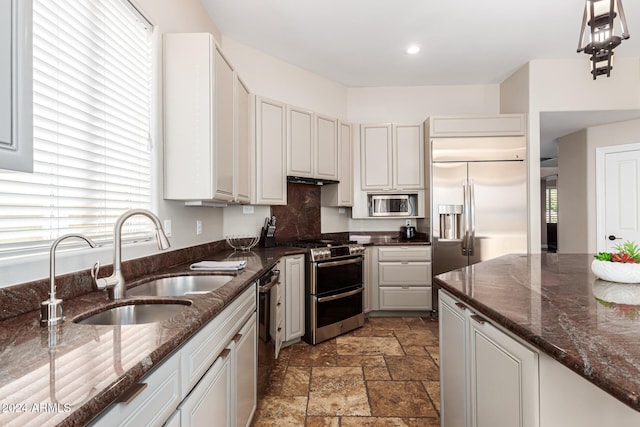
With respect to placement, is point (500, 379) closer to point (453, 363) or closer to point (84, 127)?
point (453, 363)

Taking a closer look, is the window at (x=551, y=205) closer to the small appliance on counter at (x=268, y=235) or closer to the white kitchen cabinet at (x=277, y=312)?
the small appliance on counter at (x=268, y=235)

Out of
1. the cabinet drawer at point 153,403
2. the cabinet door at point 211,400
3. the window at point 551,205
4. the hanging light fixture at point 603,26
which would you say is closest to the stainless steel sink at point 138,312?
the cabinet door at point 211,400

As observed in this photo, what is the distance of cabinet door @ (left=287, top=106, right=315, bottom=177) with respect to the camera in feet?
11.6

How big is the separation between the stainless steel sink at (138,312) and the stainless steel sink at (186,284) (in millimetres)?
452

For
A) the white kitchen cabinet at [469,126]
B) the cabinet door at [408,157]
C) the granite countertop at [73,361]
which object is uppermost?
the white kitchen cabinet at [469,126]

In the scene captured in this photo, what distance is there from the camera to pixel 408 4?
2828 millimetres

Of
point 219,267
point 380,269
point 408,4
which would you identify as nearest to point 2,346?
point 219,267

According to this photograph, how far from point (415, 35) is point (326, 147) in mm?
1437

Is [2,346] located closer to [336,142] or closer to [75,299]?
[75,299]

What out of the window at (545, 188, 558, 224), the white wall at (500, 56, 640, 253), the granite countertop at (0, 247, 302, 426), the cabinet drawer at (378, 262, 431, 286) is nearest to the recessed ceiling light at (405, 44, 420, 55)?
the white wall at (500, 56, 640, 253)

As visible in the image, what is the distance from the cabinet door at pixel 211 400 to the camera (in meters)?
1.10

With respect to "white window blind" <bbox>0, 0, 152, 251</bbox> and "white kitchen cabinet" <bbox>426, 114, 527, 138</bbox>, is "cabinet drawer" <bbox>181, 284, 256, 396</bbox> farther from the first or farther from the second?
"white kitchen cabinet" <bbox>426, 114, 527, 138</bbox>

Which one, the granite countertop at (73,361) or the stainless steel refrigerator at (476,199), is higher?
the stainless steel refrigerator at (476,199)

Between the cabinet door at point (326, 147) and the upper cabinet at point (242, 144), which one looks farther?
the cabinet door at point (326, 147)
